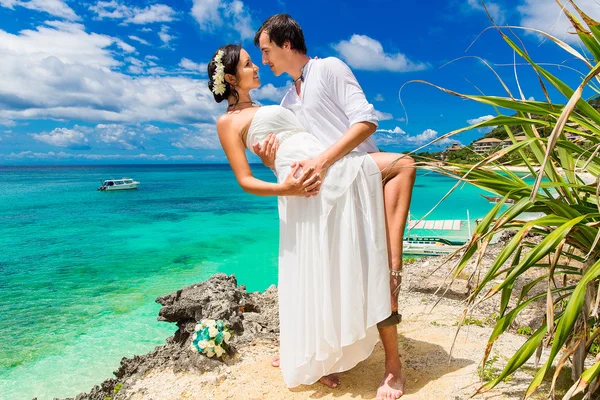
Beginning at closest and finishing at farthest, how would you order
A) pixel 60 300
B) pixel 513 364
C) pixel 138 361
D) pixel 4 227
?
pixel 513 364 < pixel 138 361 < pixel 60 300 < pixel 4 227

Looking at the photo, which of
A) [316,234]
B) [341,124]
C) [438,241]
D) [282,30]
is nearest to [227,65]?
[282,30]

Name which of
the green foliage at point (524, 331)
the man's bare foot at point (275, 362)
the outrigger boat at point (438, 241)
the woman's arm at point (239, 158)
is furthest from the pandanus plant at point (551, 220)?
the outrigger boat at point (438, 241)

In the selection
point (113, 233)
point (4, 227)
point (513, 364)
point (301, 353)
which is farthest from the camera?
point (4, 227)

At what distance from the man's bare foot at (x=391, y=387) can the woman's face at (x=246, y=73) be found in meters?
2.06

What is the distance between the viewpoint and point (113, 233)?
22375 millimetres

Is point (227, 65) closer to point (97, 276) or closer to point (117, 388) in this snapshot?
point (117, 388)

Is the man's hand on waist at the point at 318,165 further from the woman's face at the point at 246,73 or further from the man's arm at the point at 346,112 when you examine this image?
the woman's face at the point at 246,73

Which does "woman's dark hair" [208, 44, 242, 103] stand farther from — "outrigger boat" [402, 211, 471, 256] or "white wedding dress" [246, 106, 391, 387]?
"outrigger boat" [402, 211, 471, 256]

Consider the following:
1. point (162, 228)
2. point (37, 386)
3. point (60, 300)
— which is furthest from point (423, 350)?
point (162, 228)

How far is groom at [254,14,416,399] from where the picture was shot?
101 inches

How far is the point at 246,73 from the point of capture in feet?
9.15

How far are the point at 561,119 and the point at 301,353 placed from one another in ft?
6.70

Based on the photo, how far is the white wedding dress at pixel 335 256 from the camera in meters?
2.56

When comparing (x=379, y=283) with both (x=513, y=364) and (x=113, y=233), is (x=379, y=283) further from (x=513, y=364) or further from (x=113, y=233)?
(x=113, y=233)
